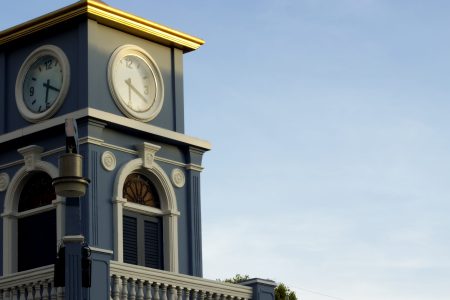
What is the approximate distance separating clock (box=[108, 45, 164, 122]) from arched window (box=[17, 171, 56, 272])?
2206mm

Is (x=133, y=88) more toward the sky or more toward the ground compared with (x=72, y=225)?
more toward the sky

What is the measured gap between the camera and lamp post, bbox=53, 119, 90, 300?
20562 mm

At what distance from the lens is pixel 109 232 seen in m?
25.9

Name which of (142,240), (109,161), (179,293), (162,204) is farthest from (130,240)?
(179,293)

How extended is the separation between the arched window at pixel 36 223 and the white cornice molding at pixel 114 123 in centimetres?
89

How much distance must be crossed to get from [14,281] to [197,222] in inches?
208

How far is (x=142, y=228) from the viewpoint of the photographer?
26984 millimetres

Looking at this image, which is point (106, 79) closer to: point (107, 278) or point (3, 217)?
point (3, 217)

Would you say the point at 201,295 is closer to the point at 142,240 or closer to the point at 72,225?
the point at 142,240

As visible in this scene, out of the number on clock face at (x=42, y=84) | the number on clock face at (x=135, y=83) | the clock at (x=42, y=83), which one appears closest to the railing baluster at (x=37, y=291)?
the clock at (x=42, y=83)

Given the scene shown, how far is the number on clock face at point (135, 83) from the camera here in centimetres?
2739

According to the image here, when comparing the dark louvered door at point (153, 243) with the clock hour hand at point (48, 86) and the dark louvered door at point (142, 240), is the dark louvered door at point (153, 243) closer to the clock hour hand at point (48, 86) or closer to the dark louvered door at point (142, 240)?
the dark louvered door at point (142, 240)

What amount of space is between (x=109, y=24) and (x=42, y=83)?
183 cm

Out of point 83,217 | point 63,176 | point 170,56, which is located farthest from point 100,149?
point 63,176
